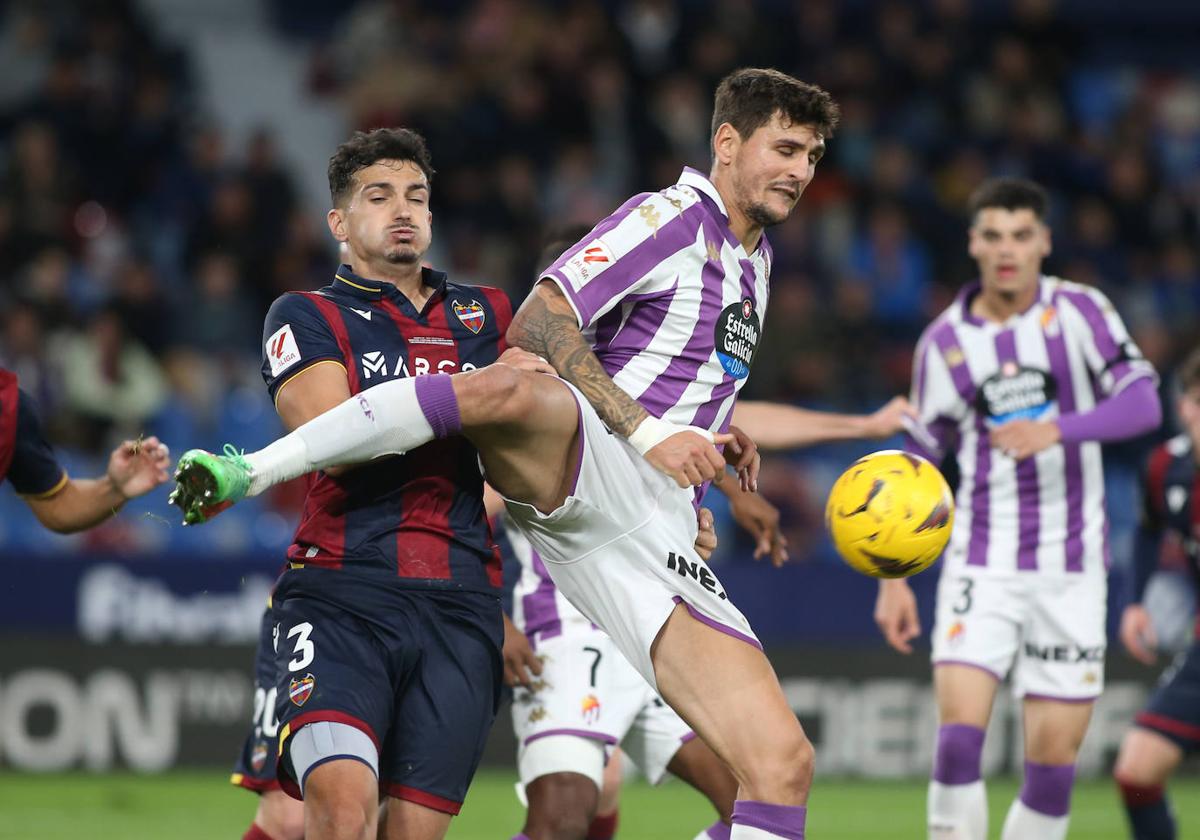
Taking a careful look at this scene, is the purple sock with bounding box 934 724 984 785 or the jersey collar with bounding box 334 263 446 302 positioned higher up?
the jersey collar with bounding box 334 263 446 302

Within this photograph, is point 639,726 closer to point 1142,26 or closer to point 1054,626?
point 1054,626

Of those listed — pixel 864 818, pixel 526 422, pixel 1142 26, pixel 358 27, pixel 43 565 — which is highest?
pixel 1142 26

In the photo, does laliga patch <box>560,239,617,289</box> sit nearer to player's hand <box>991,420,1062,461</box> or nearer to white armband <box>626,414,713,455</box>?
white armband <box>626,414,713,455</box>

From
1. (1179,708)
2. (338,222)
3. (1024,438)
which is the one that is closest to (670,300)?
(338,222)

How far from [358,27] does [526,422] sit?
11.7m

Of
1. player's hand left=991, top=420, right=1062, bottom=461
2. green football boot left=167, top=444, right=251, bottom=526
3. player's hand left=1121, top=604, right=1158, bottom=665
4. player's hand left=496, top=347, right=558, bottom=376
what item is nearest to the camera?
green football boot left=167, top=444, right=251, bottom=526

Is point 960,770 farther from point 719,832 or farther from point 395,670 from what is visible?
point 395,670

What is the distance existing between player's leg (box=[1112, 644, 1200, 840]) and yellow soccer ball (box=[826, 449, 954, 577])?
2621 mm

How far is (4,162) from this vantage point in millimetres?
13703

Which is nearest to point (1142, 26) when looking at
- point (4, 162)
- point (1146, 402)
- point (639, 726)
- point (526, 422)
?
point (4, 162)

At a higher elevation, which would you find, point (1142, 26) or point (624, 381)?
point (1142, 26)

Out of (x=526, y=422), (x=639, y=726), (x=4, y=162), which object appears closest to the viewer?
(x=526, y=422)

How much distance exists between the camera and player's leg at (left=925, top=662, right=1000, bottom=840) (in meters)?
6.71

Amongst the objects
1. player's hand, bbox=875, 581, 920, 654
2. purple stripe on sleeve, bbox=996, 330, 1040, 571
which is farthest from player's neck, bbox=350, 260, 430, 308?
purple stripe on sleeve, bbox=996, 330, 1040, 571
